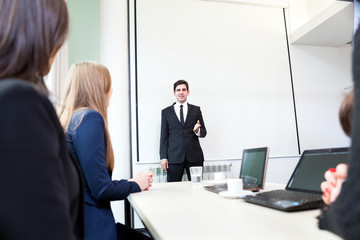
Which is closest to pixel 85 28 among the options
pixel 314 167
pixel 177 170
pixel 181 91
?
pixel 181 91

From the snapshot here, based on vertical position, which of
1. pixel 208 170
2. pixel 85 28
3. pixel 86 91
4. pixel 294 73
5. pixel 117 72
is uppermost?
pixel 85 28

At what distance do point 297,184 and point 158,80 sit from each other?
2.54m

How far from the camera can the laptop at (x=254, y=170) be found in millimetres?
1356

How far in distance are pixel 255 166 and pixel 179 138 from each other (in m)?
1.66

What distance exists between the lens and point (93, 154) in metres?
1.05

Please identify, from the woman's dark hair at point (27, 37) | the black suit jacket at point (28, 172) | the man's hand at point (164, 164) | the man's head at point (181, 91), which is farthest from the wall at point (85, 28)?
the black suit jacket at point (28, 172)

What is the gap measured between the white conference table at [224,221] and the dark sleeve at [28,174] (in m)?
0.36

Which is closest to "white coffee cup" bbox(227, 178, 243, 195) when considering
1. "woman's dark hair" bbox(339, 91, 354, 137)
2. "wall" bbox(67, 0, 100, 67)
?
"woman's dark hair" bbox(339, 91, 354, 137)

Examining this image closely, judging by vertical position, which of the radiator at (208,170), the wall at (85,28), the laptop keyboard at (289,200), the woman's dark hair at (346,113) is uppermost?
the wall at (85,28)

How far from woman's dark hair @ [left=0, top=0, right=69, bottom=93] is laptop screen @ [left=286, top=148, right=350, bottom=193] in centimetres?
97

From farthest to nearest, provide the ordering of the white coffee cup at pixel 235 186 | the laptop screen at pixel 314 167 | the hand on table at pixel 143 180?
the hand on table at pixel 143 180, the white coffee cup at pixel 235 186, the laptop screen at pixel 314 167

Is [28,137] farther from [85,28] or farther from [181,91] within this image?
[85,28]

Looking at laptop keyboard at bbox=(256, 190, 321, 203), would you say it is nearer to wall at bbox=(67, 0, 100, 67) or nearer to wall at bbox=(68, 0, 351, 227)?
wall at bbox=(68, 0, 351, 227)

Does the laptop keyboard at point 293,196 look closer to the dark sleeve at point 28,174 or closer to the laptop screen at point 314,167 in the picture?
the laptop screen at point 314,167
